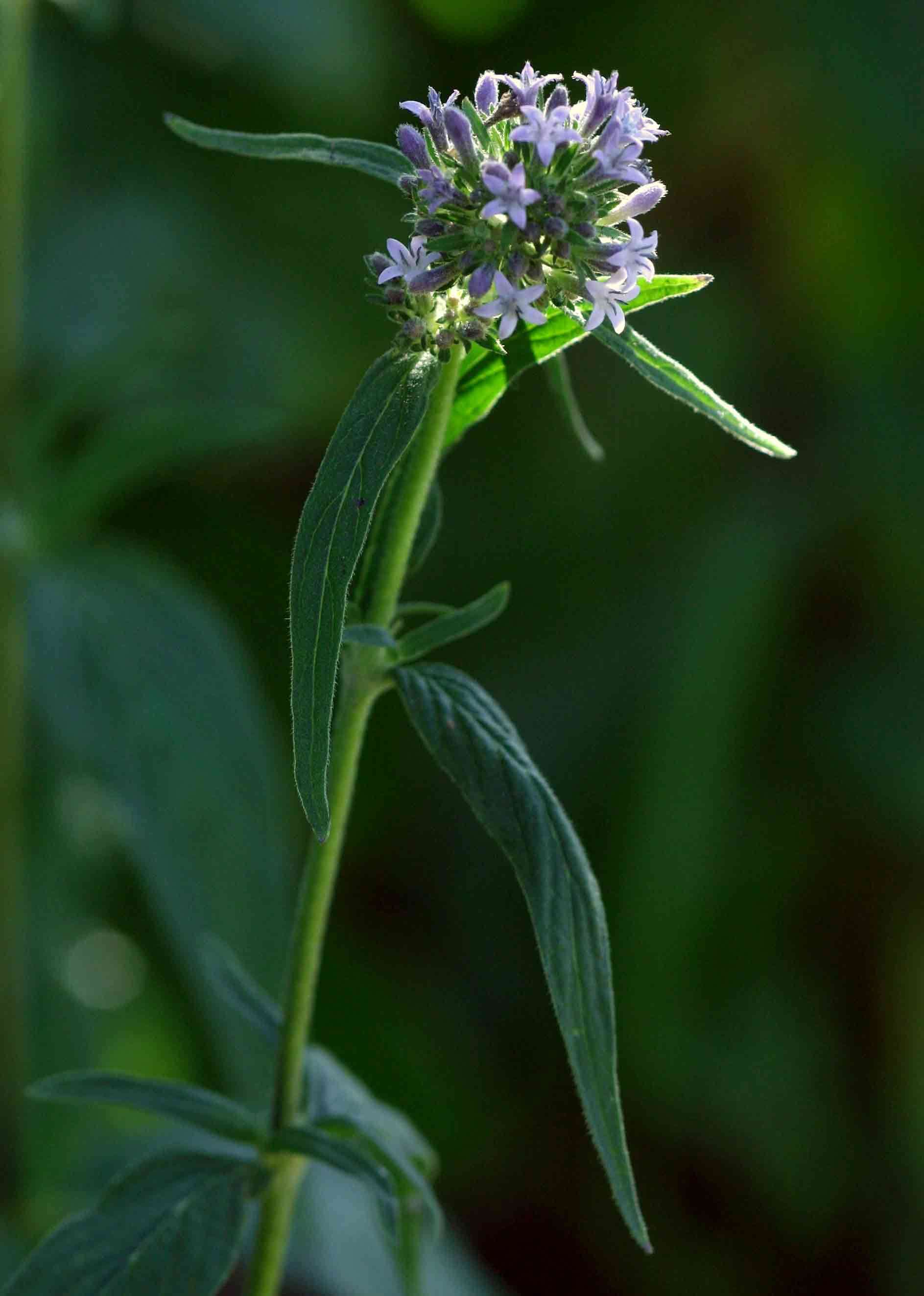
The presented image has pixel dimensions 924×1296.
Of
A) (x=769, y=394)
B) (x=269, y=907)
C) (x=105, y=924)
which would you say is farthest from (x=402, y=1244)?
(x=769, y=394)

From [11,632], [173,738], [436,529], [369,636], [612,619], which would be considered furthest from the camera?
[612,619]

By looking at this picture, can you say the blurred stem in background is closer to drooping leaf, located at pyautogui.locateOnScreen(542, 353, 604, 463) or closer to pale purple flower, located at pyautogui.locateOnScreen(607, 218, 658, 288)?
drooping leaf, located at pyautogui.locateOnScreen(542, 353, 604, 463)

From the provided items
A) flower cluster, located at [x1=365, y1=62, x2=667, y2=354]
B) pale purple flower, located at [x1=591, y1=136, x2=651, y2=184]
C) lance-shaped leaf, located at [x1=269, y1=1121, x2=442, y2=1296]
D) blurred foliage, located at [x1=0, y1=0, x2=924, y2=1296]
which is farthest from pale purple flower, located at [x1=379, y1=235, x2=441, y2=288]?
blurred foliage, located at [x1=0, y1=0, x2=924, y2=1296]

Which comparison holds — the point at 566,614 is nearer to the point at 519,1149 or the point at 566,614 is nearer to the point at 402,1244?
the point at 519,1149

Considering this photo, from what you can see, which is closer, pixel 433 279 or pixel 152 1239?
pixel 433 279

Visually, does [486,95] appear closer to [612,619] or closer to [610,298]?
[610,298]

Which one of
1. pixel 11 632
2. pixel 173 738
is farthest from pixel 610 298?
pixel 11 632
